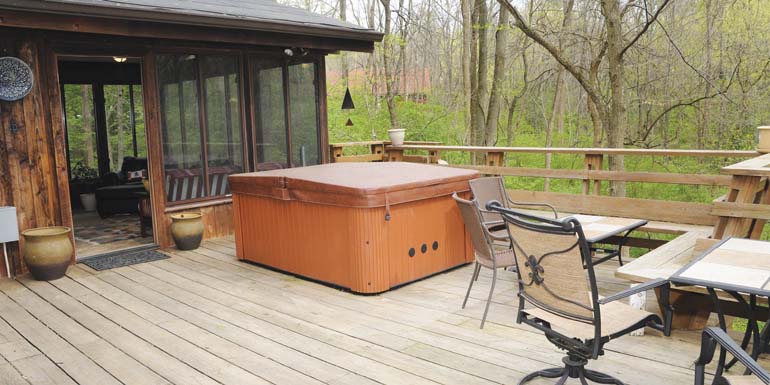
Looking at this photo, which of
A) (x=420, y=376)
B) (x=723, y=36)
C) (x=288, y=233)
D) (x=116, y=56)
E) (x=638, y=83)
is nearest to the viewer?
(x=420, y=376)

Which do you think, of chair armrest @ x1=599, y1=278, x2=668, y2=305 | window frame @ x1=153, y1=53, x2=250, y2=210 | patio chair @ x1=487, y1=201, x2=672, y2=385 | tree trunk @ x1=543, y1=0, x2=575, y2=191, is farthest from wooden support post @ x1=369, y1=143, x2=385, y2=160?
chair armrest @ x1=599, y1=278, x2=668, y2=305

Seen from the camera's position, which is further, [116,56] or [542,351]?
[116,56]

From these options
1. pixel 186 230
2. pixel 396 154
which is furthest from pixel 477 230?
pixel 396 154

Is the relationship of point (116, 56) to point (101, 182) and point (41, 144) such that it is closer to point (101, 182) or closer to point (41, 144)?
point (41, 144)

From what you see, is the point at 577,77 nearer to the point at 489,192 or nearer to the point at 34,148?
the point at 489,192

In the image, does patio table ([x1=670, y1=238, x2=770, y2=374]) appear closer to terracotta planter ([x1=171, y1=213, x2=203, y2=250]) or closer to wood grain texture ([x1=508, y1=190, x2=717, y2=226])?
wood grain texture ([x1=508, y1=190, x2=717, y2=226])

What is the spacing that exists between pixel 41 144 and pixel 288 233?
2.42 meters

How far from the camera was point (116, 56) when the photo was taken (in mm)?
5535

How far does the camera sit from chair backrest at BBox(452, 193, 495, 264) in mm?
3498

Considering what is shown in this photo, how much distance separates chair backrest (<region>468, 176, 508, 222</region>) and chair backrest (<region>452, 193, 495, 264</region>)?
85 cm

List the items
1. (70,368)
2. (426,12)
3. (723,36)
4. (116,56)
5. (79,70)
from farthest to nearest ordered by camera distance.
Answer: (426,12)
(723,36)
(79,70)
(116,56)
(70,368)

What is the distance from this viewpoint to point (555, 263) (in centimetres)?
233

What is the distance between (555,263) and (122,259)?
4.53 m

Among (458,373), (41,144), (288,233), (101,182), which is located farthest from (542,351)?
(101,182)
